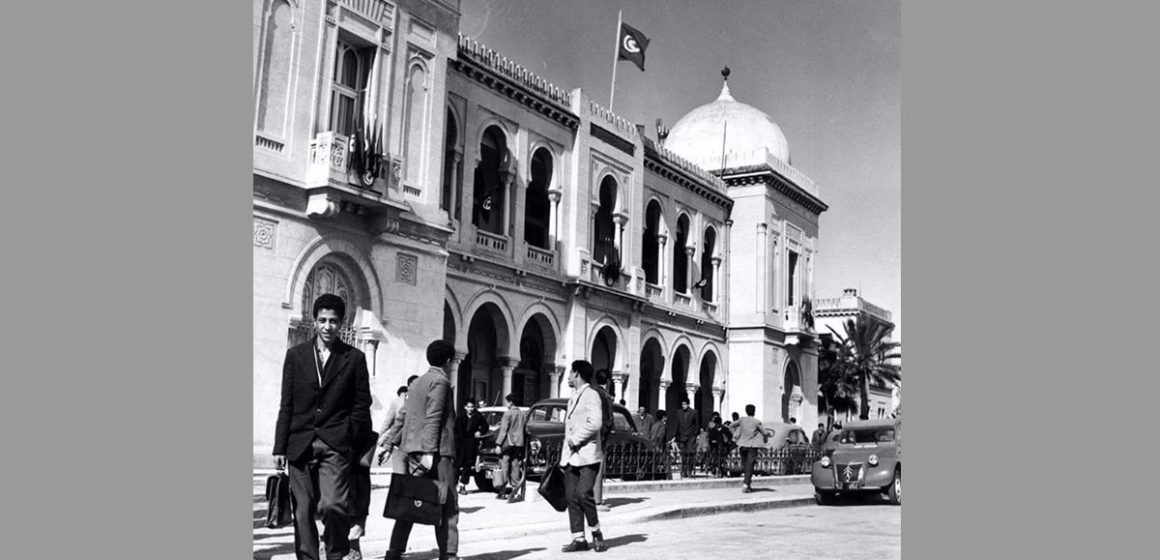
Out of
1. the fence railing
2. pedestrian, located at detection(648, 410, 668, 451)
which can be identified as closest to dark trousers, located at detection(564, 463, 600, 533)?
the fence railing

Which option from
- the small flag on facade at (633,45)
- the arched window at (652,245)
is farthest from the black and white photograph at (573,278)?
the arched window at (652,245)

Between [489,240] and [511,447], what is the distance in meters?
5.20

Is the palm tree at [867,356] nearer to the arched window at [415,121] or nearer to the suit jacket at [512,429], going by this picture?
the suit jacket at [512,429]

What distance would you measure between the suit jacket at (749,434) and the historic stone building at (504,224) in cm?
102

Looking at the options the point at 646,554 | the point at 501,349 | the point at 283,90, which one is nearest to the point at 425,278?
the point at 501,349

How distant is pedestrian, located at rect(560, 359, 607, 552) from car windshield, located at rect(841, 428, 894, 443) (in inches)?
124

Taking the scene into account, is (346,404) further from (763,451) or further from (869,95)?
(763,451)

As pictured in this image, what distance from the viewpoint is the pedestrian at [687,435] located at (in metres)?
14.8

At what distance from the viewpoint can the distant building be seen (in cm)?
804

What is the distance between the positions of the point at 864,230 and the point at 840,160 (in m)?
0.55

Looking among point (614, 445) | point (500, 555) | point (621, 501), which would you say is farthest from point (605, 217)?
point (500, 555)

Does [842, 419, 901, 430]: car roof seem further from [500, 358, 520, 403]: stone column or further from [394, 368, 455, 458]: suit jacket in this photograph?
[394, 368, 455, 458]: suit jacket

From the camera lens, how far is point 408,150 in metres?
12.7

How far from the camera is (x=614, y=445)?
1394 centimetres
